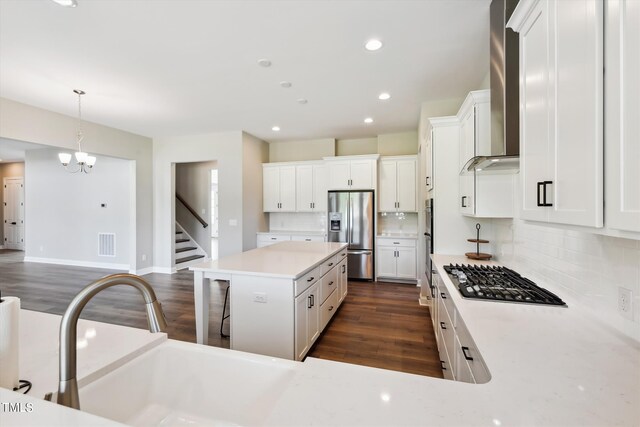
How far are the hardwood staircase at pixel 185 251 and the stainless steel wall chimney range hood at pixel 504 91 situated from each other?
20.3ft

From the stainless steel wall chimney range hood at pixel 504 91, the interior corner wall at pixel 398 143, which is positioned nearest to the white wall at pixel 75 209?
the interior corner wall at pixel 398 143

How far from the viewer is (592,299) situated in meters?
1.40

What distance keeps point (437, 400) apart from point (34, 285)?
261 inches

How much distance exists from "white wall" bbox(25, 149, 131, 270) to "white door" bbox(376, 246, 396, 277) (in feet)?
17.2

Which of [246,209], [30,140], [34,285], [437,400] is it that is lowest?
[34,285]

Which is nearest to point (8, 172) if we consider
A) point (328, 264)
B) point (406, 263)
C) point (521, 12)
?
point (328, 264)

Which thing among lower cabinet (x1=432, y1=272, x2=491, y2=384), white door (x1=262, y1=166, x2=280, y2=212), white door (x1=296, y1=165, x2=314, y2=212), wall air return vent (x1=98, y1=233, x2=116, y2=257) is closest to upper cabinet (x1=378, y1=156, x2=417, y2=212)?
white door (x1=296, y1=165, x2=314, y2=212)

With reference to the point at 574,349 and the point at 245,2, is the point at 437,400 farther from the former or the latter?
the point at 245,2

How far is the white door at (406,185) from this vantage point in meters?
5.18

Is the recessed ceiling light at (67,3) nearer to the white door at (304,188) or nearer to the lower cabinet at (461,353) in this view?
the lower cabinet at (461,353)

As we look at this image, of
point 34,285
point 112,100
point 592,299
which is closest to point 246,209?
point 112,100

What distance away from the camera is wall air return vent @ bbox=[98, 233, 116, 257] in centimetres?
605

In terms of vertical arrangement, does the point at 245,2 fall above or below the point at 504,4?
above

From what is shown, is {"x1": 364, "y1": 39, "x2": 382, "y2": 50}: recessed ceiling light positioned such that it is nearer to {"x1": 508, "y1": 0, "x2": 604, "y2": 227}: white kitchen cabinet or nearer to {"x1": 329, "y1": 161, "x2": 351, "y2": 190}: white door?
{"x1": 508, "y1": 0, "x2": 604, "y2": 227}: white kitchen cabinet
